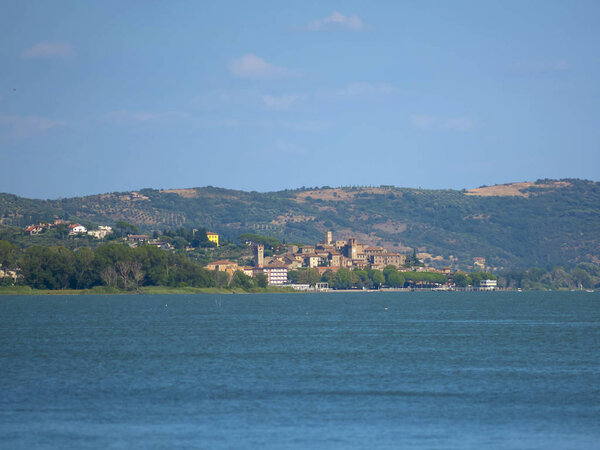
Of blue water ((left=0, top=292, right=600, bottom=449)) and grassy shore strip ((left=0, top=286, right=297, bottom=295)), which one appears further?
grassy shore strip ((left=0, top=286, right=297, bottom=295))

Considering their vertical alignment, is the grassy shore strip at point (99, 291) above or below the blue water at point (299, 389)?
above

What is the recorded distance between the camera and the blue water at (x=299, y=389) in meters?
27.8

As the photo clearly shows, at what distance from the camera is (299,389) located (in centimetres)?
3741

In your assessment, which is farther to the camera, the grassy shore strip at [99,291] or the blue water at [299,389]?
the grassy shore strip at [99,291]

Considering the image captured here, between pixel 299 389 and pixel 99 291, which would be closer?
pixel 299 389

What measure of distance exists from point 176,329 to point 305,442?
160ft

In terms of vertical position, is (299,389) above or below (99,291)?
below

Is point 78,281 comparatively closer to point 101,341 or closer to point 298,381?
point 101,341

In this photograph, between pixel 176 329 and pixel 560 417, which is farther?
pixel 176 329

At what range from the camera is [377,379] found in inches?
1597

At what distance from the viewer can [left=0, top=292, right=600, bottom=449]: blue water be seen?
2784cm

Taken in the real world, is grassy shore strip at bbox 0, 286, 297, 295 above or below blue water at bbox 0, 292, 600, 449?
above

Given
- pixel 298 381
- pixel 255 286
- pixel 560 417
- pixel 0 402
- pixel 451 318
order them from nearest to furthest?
pixel 560 417 < pixel 0 402 < pixel 298 381 < pixel 451 318 < pixel 255 286

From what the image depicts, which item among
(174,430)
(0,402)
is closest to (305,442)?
(174,430)
